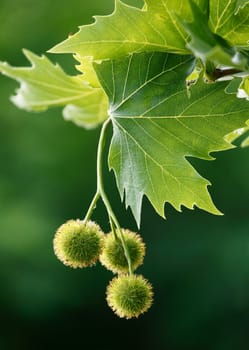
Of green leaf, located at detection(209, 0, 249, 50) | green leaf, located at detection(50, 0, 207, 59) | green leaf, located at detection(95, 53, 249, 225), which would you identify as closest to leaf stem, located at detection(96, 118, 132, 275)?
green leaf, located at detection(95, 53, 249, 225)

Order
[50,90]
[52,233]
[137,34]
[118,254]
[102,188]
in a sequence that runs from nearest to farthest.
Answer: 1. [50,90]
2. [137,34]
3. [102,188]
4. [118,254]
5. [52,233]

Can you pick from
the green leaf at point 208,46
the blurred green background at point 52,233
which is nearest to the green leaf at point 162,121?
the green leaf at point 208,46

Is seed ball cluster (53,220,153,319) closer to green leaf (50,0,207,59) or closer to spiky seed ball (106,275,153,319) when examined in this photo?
spiky seed ball (106,275,153,319)

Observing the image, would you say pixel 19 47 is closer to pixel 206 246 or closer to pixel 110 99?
pixel 206 246

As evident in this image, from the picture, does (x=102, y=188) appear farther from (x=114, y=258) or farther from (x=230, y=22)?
(x=230, y=22)

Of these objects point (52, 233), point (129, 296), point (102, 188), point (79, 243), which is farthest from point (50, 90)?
point (52, 233)

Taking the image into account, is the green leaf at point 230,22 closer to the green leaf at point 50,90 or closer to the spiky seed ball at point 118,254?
the green leaf at point 50,90
